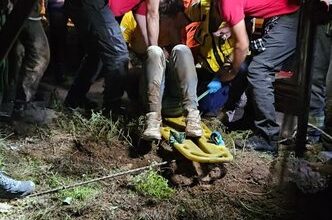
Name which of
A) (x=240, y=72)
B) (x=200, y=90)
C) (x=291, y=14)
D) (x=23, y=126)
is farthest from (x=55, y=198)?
(x=291, y=14)

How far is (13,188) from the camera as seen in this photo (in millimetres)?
3168

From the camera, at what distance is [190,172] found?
3.58m

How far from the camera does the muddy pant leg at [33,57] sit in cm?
466

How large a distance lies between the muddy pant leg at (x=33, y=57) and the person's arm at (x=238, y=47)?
1.74 meters

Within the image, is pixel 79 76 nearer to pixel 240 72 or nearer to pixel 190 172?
pixel 240 72

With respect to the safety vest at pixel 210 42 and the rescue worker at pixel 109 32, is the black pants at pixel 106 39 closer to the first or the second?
the rescue worker at pixel 109 32

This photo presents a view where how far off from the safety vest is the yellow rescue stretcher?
746 millimetres

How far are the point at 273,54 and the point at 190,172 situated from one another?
4.92 feet

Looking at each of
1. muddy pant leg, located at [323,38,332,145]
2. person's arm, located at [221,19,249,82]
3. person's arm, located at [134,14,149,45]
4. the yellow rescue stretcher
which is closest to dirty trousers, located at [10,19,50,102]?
person's arm, located at [134,14,149,45]

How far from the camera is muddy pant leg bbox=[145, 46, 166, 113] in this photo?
3.88m

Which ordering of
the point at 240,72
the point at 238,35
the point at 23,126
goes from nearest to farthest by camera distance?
the point at 238,35 < the point at 23,126 < the point at 240,72

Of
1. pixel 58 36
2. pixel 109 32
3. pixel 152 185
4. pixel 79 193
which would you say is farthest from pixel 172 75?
pixel 58 36

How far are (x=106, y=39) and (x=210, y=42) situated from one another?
93 centimetres

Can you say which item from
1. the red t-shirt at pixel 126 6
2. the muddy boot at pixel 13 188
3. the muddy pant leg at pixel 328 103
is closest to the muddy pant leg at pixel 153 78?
the red t-shirt at pixel 126 6
